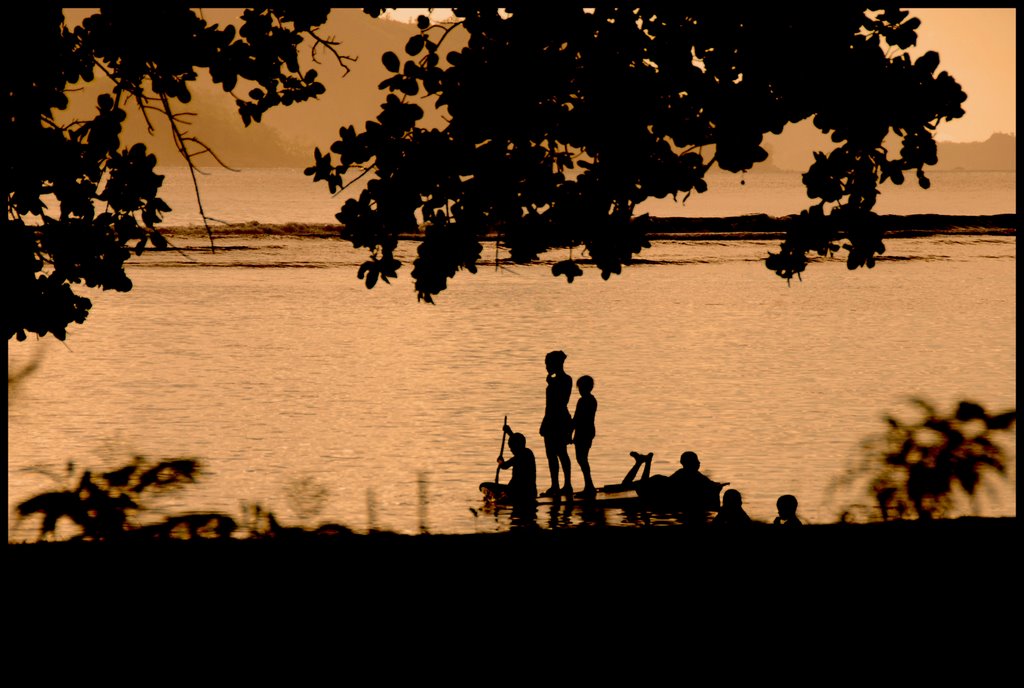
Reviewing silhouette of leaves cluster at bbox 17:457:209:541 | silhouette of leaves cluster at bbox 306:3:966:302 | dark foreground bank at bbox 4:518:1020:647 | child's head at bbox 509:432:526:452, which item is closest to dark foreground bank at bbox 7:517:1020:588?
dark foreground bank at bbox 4:518:1020:647

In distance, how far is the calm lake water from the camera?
18.2 metres

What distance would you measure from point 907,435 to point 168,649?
53.4 ft

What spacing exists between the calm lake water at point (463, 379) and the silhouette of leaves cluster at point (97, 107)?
13.6 ft

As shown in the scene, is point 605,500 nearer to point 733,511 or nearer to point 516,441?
point 516,441

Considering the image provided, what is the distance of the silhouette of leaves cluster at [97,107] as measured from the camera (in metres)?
10.5

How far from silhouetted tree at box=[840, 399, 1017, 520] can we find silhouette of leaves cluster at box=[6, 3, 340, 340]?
8511 millimetres

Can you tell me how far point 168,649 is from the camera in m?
8.10

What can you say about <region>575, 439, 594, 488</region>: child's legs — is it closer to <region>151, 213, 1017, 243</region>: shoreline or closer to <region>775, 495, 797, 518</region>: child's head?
<region>775, 495, 797, 518</region>: child's head

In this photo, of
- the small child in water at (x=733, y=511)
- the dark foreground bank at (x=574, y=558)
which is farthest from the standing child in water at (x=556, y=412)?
the dark foreground bank at (x=574, y=558)

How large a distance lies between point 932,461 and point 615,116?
1059cm

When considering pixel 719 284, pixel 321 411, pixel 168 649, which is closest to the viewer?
pixel 168 649

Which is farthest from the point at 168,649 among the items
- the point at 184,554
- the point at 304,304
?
the point at 304,304

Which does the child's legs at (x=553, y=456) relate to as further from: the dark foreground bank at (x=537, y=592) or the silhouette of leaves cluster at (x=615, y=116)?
the dark foreground bank at (x=537, y=592)

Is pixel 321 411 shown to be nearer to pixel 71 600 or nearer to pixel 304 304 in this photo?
pixel 71 600
